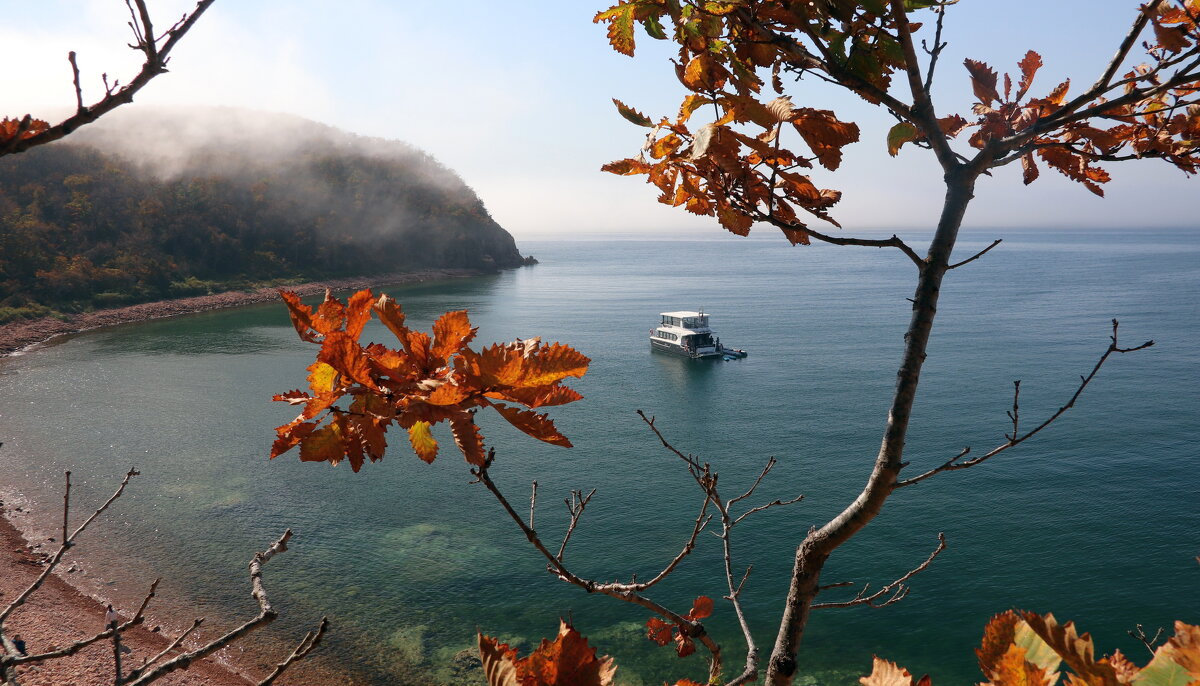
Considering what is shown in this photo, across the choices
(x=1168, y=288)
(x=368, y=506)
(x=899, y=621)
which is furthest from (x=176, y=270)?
(x=1168, y=288)

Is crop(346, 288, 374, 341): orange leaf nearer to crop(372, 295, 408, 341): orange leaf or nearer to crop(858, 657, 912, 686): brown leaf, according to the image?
crop(372, 295, 408, 341): orange leaf

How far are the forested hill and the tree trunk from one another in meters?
68.5

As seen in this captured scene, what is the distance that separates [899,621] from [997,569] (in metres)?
4.53

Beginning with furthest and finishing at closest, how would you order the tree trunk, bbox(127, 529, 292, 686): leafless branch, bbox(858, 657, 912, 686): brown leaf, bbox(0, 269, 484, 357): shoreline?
1. bbox(0, 269, 484, 357): shoreline
2. bbox(127, 529, 292, 686): leafless branch
3. the tree trunk
4. bbox(858, 657, 912, 686): brown leaf

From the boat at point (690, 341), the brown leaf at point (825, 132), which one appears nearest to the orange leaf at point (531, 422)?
the brown leaf at point (825, 132)

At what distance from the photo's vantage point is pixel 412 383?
149 cm

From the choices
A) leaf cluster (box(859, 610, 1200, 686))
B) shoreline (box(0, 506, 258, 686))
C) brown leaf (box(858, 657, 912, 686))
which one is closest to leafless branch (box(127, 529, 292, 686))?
brown leaf (box(858, 657, 912, 686))

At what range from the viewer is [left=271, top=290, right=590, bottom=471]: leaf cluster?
1361mm

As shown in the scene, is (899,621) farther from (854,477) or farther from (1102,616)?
(854,477)

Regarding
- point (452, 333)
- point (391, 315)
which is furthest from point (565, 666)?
point (391, 315)

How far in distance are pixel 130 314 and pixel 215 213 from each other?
1136 inches

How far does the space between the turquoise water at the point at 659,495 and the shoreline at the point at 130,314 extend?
421 centimetres

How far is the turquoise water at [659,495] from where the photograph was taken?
55.5ft

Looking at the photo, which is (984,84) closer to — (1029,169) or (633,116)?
(1029,169)
